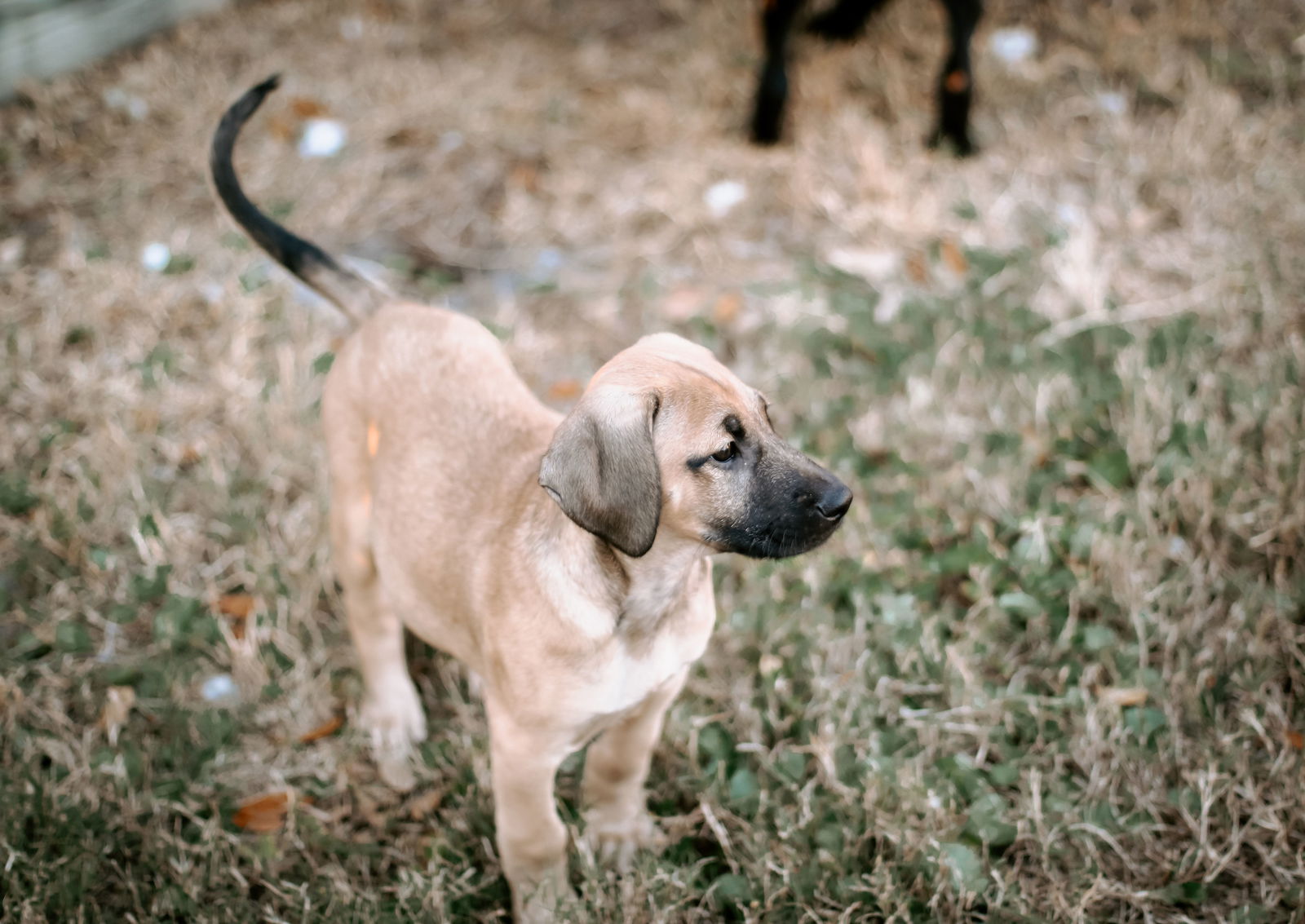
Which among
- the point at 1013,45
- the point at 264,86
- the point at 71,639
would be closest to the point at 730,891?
the point at 71,639

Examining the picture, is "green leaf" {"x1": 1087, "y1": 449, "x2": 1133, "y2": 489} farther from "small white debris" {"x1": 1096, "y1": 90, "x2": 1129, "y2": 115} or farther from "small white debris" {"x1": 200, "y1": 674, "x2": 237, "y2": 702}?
"small white debris" {"x1": 200, "y1": 674, "x2": 237, "y2": 702}

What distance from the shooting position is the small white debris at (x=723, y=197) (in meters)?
4.93

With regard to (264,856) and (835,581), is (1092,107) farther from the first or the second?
(264,856)

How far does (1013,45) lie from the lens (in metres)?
5.73

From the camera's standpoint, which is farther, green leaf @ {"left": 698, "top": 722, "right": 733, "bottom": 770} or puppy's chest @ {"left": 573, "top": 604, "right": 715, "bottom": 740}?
green leaf @ {"left": 698, "top": 722, "right": 733, "bottom": 770}

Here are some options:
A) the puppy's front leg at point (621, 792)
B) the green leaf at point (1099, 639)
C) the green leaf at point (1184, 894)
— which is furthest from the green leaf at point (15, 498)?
Answer: the green leaf at point (1184, 894)

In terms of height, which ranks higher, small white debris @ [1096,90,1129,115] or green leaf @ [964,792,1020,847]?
small white debris @ [1096,90,1129,115]

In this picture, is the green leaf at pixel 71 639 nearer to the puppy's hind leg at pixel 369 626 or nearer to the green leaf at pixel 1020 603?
the puppy's hind leg at pixel 369 626

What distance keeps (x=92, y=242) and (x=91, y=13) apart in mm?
2116

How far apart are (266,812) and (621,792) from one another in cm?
98

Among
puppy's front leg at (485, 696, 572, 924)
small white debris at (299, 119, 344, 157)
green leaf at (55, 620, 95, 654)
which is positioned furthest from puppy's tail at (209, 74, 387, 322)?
small white debris at (299, 119, 344, 157)

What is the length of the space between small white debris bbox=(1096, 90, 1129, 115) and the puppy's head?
14.0 ft

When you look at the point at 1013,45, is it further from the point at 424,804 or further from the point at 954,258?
the point at 424,804

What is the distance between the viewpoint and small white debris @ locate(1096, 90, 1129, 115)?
17.4 feet
